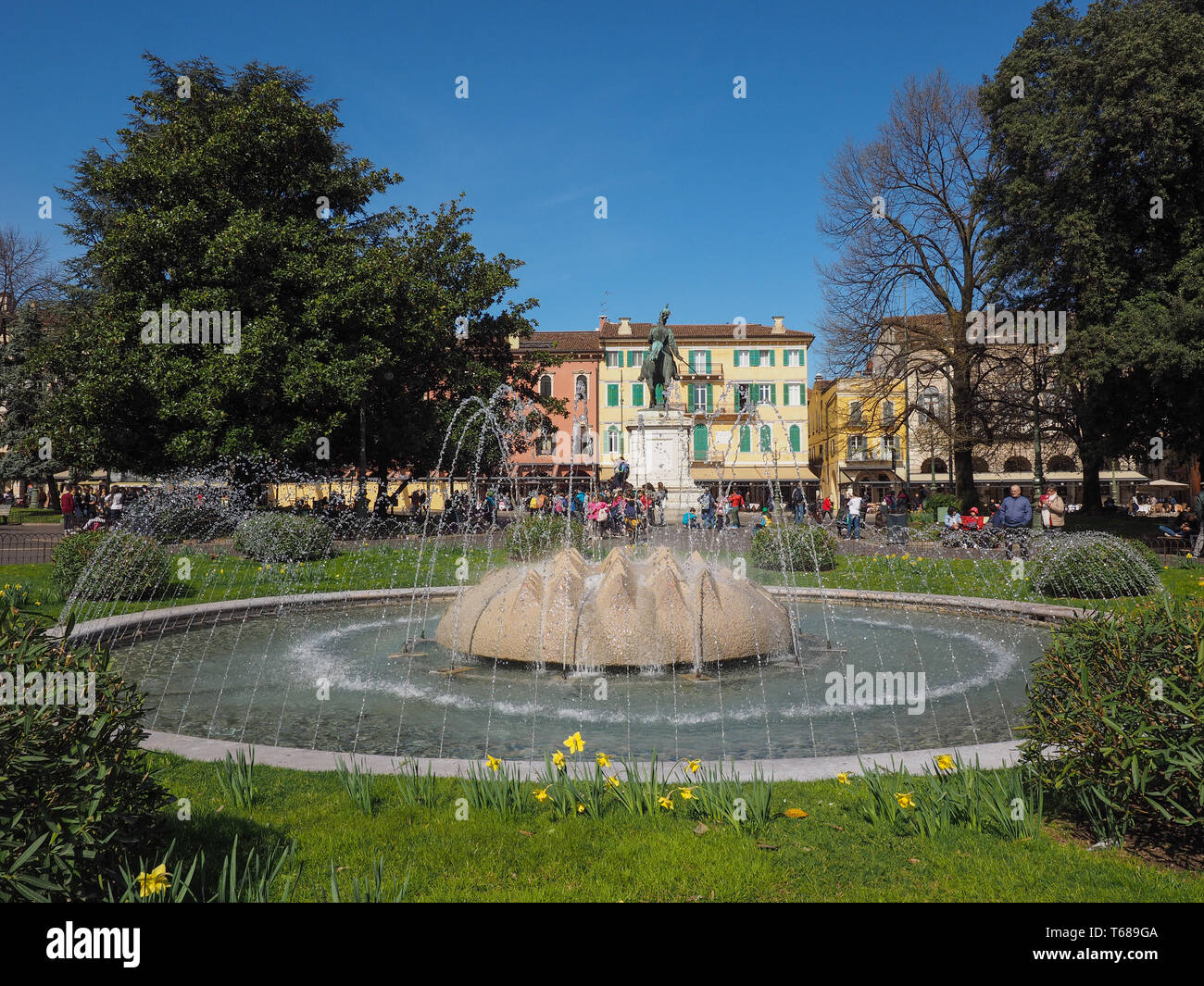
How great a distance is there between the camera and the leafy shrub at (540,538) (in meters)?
18.6

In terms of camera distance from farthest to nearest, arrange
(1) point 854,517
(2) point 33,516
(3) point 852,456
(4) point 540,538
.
→ 1. (3) point 852,456
2. (2) point 33,516
3. (1) point 854,517
4. (4) point 540,538

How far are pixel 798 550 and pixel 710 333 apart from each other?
154ft

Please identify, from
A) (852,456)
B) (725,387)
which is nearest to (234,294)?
(725,387)

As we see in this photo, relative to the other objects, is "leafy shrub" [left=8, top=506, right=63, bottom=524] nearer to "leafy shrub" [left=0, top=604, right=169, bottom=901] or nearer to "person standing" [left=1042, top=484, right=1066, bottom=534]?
"person standing" [left=1042, top=484, right=1066, bottom=534]

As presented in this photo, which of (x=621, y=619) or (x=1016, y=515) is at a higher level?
(x=1016, y=515)

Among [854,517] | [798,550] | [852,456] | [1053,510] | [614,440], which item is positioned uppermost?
[614,440]

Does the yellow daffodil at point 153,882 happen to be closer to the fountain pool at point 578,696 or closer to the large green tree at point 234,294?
the fountain pool at point 578,696

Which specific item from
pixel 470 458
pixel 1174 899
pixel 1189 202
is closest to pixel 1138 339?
pixel 1189 202

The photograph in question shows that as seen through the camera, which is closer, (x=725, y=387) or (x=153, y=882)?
(x=153, y=882)

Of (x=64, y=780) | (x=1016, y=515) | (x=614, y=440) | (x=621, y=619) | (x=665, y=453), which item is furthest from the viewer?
(x=614, y=440)

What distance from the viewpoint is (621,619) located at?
8.46 metres

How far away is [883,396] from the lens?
29.3 meters

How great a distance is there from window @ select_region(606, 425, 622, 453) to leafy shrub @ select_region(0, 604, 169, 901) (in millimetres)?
56082

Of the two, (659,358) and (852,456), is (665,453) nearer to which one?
(659,358)
